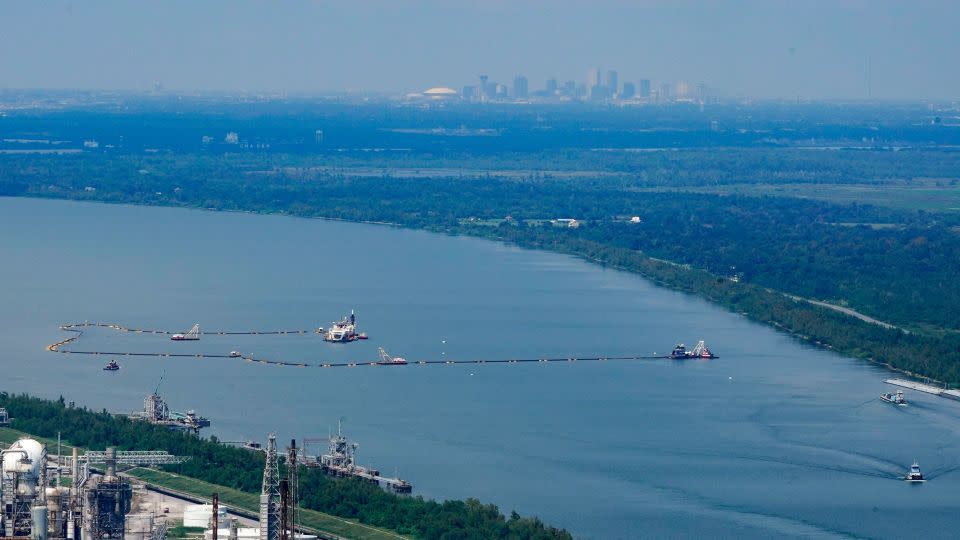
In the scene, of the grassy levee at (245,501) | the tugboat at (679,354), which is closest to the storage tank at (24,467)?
the grassy levee at (245,501)

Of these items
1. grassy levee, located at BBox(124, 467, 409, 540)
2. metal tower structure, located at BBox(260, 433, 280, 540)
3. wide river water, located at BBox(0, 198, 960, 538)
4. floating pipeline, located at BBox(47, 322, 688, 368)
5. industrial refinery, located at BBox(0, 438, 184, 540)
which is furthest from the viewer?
floating pipeline, located at BBox(47, 322, 688, 368)

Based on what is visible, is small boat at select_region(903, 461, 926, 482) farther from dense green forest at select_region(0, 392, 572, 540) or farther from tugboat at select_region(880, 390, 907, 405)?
dense green forest at select_region(0, 392, 572, 540)

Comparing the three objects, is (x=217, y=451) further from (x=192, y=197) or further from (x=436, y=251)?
(x=192, y=197)

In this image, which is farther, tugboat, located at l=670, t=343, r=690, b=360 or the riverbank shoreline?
the riverbank shoreline

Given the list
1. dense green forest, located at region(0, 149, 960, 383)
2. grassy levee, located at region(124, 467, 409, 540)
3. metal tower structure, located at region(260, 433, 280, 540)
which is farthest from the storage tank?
dense green forest, located at region(0, 149, 960, 383)

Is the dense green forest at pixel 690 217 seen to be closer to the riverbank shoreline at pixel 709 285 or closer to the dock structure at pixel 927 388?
the riverbank shoreline at pixel 709 285

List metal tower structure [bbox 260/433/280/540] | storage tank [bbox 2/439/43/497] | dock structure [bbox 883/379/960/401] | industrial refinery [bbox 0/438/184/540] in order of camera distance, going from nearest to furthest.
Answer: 1. metal tower structure [bbox 260/433/280/540]
2. industrial refinery [bbox 0/438/184/540]
3. storage tank [bbox 2/439/43/497]
4. dock structure [bbox 883/379/960/401]

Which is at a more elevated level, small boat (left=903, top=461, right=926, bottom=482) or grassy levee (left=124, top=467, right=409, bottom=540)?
grassy levee (left=124, top=467, right=409, bottom=540)
